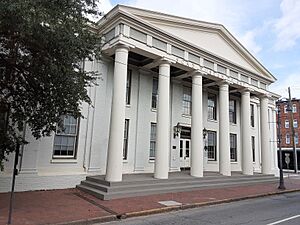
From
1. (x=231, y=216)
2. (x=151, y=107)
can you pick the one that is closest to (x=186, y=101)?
(x=151, y=107)

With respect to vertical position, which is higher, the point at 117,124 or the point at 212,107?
the point at 212,107

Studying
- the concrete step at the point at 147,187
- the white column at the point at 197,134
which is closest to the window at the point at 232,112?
the concrete step at the point at 147,187

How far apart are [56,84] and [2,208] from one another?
14.5 ft

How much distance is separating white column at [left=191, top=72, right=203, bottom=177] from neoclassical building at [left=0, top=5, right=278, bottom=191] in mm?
57

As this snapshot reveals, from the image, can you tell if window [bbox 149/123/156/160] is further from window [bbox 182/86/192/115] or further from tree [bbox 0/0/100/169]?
tree [bbox 0/0/100/169]

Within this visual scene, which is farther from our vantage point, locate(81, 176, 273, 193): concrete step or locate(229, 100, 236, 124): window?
locate(229, 100, 236, 124): window

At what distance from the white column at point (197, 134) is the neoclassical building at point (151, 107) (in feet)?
0.19

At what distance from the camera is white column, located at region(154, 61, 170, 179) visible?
1348 cm

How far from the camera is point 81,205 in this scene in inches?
373

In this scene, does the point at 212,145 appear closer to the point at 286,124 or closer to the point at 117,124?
the point at 117,124

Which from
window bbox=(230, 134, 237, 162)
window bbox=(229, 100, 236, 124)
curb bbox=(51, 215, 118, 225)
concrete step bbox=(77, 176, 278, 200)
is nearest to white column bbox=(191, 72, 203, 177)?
concrete step bbox=(77, 176, 278, 200)

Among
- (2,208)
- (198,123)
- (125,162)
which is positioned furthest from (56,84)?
(198,123)

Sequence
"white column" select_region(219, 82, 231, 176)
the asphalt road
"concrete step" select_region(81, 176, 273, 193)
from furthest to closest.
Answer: "white column" select_region(219, 82, 231, 176) < "concrete step" select_region(81, 176, 273, 193) < the asphalt road

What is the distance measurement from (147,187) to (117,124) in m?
3.21
